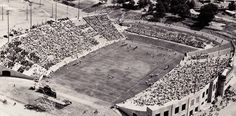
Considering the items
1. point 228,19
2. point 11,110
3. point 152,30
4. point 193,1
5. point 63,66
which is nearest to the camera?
point 11,110

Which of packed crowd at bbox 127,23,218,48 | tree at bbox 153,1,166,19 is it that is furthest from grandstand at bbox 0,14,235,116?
tree at bbox 153,1,166,19

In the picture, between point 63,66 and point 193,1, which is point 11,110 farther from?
point 193,1

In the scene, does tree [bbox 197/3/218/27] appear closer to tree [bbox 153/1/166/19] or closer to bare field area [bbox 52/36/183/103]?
tree [bbox 153/1/166/19]

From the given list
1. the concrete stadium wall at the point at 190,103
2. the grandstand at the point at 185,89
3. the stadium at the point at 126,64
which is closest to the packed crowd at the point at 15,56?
the stadium at the point at 126,64

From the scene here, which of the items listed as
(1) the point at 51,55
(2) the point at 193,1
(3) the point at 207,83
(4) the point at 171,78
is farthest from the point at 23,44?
(2) the point at 193,1

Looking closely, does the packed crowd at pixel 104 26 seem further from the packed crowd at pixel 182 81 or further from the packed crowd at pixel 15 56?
the packed crowd at pixel 15 56

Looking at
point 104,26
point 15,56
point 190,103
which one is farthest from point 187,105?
point 104,26
